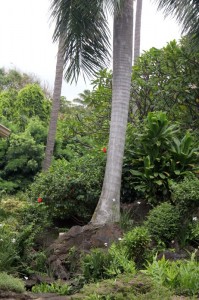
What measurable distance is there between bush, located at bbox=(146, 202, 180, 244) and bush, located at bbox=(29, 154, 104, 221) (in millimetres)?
1895

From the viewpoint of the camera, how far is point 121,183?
1054cm

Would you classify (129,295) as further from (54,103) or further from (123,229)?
(54,103)

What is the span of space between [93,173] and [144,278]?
16.3 ft

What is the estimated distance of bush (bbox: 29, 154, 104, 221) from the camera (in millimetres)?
10211

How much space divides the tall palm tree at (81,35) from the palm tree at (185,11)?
1285mm

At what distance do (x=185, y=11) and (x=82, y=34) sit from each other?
215 centimetres

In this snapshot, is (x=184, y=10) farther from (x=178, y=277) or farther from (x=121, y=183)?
(x=178, y=277)

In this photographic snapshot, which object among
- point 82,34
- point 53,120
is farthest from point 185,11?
point 53,120

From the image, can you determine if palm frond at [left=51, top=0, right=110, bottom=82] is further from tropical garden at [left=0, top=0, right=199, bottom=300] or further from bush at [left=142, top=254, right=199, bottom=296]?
bush at [left=142, top=254, right=199, bottom=296]

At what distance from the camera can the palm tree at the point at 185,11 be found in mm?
10016

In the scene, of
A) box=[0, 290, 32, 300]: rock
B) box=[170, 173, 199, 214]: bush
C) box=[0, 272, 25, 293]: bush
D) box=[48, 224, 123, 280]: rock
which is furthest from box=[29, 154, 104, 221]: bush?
box=[0, 290, 32, 300]: rock

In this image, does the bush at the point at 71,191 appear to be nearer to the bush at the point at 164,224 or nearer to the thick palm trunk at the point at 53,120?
the bush at the point at 164,224

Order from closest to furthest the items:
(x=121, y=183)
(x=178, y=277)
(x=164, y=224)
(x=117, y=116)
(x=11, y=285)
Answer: (x=178, y=277), (x=11, y=285), (x=164, y=224), (x=117, y=116), (x=121, y=183)

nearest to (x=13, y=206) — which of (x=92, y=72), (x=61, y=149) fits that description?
(x=92, y=72)
